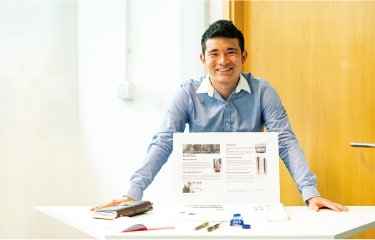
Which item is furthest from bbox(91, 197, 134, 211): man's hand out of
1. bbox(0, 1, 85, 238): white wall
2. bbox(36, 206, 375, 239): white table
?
bbox(0, 1, 85, 238): white wall

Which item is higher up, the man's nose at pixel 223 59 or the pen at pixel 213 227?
the man's nose at pixel 223 59

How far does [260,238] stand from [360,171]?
129 cm

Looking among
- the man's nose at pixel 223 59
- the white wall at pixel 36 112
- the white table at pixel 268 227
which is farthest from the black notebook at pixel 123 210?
the white wall at pixel 36 112

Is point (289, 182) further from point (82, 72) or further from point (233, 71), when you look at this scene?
point (82, 72)

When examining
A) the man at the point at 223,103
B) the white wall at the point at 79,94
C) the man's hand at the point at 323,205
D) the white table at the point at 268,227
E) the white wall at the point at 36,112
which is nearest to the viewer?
the white table at the point at 268,227

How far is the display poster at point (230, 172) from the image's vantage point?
6.42 ft

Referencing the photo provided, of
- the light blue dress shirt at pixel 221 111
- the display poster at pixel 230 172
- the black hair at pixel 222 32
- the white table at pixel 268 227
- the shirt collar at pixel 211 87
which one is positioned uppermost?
the black hair at pixel 222 32

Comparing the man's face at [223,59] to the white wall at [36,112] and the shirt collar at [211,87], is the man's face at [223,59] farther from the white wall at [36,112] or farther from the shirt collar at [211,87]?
the white wall at [36,112]

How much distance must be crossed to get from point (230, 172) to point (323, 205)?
0.36m

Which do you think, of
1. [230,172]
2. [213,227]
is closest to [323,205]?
[230,172]

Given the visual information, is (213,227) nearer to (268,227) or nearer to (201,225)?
(201,225)

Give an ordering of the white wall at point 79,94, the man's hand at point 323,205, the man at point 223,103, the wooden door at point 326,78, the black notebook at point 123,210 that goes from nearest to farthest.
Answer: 1. the black notebook at point 123,210
2. the man's hand at point 323,205
3. the man at point 223,103
4. the wooden door at point 326,78
5. the white wall at point 79,94

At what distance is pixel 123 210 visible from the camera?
1845mm

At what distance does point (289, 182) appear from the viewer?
3.01 m
